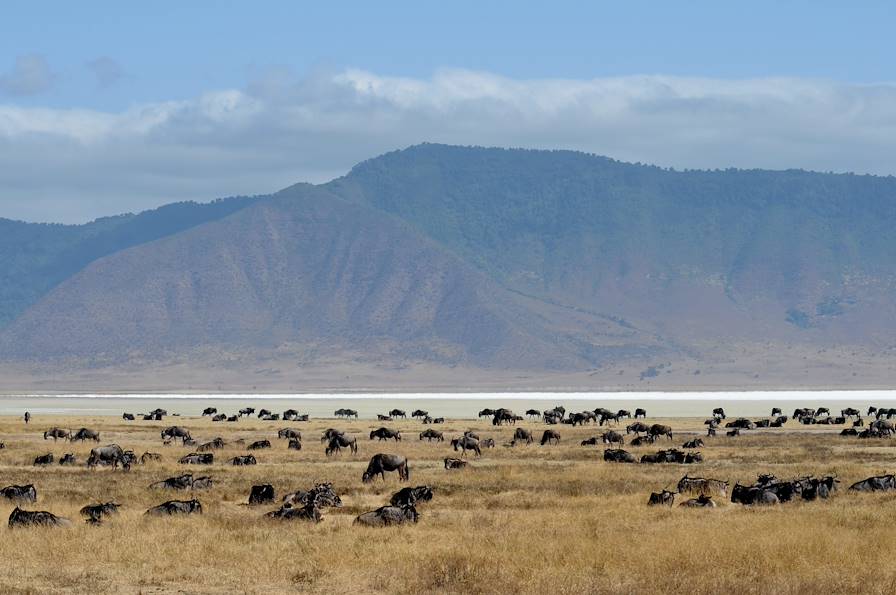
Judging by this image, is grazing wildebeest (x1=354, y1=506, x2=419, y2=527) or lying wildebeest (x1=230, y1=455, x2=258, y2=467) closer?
grazing wildebeest (x1=354, y1=506, x2=419, y2=527)

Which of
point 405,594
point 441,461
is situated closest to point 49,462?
point 441,461

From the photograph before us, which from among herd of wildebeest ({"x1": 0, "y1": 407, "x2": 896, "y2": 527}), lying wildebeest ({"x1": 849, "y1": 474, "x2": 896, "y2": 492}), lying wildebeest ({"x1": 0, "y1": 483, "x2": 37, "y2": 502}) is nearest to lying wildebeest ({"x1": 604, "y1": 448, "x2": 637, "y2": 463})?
herd of wildebeest ({"x1": 0, "y1": 407, "x2": 896, "y2": 527})

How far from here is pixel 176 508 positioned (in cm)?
2611

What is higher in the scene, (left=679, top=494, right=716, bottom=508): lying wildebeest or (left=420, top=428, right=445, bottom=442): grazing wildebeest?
(left=679, top=494, right=716, bottom=508): lying wildebeest

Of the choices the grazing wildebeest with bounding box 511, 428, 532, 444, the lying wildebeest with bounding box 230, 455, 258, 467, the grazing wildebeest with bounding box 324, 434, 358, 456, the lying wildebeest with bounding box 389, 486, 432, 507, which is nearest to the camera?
the lying wildebeest with bounding box 389, 486, 432, 507

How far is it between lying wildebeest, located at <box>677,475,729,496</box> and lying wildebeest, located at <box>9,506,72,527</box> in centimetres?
1291

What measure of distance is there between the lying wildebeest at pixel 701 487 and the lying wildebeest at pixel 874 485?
2729 mm

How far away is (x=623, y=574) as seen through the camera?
19.0 m

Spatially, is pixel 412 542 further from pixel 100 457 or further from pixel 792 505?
pixel 100 457

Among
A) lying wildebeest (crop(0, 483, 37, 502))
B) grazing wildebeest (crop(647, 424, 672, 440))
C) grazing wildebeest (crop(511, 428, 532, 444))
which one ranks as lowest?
lying wildebeest (crop(0, 483, 37, 502))

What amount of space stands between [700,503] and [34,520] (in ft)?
39.5

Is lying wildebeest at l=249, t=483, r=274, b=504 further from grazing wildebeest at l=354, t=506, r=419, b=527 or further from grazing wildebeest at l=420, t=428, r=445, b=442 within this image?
grazing wildebeest at l=420, t=428, r=445, b=442

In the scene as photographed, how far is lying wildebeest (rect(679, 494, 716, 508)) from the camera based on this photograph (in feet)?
86.5

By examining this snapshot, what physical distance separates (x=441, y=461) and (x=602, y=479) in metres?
9.16
